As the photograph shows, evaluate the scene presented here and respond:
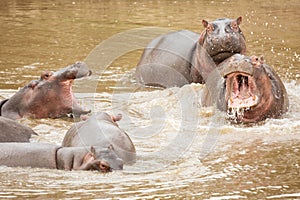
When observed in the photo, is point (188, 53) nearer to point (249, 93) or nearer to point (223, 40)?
point (223, 40)

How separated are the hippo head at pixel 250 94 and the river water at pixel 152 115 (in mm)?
128

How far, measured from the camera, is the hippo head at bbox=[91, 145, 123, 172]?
6.29 m

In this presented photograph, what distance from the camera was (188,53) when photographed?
34.8 ft

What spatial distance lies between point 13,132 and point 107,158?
1.77 metres

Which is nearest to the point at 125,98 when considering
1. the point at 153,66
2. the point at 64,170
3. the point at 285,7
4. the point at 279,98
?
the point at 153,66

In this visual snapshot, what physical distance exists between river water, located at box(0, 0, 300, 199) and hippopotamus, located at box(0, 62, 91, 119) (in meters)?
0.19

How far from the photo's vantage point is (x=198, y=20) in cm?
1639

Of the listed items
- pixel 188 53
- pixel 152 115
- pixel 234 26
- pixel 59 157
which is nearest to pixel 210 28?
pixel 234 26

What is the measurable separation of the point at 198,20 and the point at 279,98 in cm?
800

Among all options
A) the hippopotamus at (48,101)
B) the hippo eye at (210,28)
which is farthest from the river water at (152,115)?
the hippo eye at (210,28)

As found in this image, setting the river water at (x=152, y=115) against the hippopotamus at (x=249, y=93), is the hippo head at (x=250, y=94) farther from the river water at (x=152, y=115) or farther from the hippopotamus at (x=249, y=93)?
the river water at (x=152, y=115)

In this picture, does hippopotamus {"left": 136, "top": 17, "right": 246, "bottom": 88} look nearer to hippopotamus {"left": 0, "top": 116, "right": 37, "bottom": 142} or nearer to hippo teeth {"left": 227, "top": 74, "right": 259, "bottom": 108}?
hippo teeth {"left": 227, "top": 74, "right": 259, "bottom": 108}

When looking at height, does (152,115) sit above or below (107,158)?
below

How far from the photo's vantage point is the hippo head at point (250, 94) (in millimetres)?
8117
